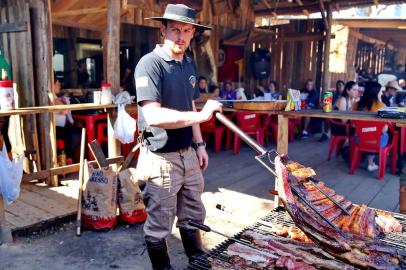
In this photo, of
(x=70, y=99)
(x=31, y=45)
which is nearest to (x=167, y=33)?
(x=31, y=45)

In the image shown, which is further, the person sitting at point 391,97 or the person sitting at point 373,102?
the person sitting at point 391,97

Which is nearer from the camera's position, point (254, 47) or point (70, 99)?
point (70, 99)

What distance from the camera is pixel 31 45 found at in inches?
209

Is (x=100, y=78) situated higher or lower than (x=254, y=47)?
lower

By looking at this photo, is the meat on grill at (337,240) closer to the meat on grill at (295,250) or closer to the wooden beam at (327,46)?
the meat on grill at (295,250)

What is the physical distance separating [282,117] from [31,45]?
3.56 m

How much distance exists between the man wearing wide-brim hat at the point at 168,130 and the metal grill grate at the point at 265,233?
19.1 inches

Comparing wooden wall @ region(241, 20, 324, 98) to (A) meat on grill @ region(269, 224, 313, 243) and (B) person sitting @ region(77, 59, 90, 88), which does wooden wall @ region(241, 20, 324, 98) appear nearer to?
(B) person sitting @ region(77, 59, 90, 88)

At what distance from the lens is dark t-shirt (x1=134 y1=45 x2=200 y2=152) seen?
2791 mm

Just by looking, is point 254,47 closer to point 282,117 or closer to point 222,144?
point 222,144

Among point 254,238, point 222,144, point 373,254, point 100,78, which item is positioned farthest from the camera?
point 100,78

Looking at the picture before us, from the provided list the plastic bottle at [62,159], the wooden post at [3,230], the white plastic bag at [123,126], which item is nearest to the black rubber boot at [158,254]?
the wooden post at [3,230]

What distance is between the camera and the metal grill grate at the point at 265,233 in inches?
100

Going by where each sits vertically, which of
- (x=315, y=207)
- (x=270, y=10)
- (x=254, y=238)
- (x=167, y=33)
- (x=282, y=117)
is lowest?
(x=254, y=238)
